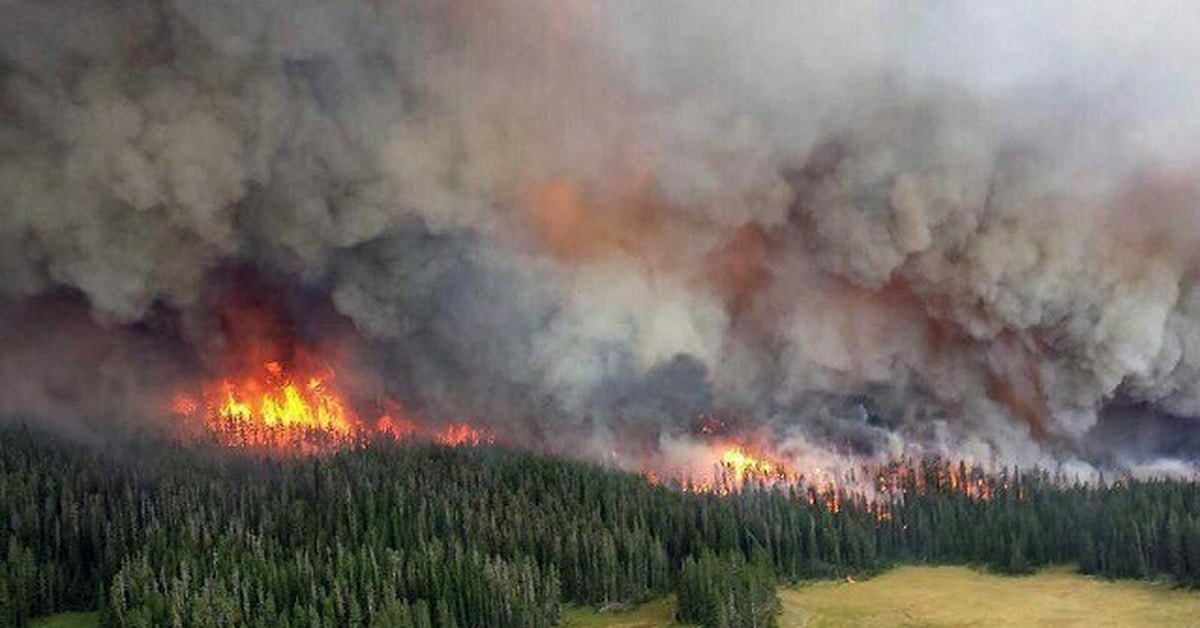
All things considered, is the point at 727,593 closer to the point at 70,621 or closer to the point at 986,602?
the point at 986,602

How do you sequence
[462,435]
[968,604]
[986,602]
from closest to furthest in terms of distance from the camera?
[968,604] < [986,602] < [462,435]

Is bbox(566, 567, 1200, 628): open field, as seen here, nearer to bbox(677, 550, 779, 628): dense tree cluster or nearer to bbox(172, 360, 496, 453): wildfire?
bbox(677, 550, 779, 628): dense tree cluster

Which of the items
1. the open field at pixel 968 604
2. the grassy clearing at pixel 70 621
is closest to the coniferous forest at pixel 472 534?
the grassy clearing at pixel 70 621

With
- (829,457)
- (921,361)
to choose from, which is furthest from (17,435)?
(921,361)

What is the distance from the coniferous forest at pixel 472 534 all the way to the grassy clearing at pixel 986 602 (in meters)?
2.18

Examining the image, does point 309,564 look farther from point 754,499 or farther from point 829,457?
point 829,457

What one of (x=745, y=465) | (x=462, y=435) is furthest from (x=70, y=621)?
(x=745, y=465)

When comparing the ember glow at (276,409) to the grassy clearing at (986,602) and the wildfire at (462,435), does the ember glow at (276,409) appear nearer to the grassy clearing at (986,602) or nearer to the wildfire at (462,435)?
the wildfire at (462,435)

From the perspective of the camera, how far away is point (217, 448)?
10425 cm

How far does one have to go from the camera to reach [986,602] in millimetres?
70625

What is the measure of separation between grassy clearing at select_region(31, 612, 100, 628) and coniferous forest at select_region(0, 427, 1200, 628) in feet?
2.84

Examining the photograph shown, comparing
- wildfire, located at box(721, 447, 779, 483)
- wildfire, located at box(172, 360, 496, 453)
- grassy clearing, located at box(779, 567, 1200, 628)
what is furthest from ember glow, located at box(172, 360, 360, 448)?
grassy clearing, located at box(779, 567, 1200, 628)

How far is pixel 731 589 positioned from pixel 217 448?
5040 cm

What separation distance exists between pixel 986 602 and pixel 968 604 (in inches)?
41.6
